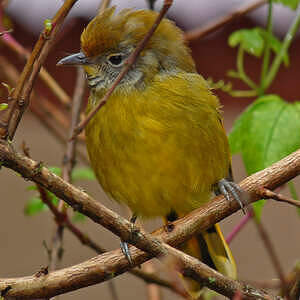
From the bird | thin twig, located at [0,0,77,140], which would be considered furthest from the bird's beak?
thin twig, located at [0,0,77,140]

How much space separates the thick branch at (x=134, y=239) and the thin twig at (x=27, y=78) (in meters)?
0.24

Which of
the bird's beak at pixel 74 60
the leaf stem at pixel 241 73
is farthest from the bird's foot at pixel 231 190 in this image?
the bird's beak at pixel 74 60

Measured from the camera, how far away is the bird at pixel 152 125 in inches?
121

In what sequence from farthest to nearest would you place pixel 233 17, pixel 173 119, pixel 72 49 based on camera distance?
1. pixel 72 49
2. pixel 233 17
3. pixel 173 119

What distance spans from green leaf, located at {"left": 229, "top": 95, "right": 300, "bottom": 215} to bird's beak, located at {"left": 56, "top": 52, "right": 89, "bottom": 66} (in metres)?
0.85

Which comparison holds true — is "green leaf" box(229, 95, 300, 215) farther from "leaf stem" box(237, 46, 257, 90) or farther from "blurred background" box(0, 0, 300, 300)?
"blurred background" box(0, 0, 300, 300)

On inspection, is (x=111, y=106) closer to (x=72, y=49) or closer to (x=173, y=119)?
(x=173, y=119)

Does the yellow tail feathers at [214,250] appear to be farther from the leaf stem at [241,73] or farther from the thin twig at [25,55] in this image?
the thin twig at [25,55]

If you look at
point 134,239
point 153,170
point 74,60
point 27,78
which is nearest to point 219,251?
point 153,170

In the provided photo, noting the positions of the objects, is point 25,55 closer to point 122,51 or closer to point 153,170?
point 122,51

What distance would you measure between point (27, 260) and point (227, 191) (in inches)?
88.6

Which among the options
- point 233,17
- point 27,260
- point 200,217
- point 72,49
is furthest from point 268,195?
point 72,49

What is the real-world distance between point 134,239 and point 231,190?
738mm

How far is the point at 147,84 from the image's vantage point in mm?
3232
